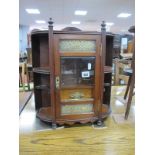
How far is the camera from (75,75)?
85.7 inches

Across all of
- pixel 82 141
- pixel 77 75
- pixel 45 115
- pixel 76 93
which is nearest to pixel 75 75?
pixel 77 75

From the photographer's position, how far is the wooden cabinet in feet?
6.61

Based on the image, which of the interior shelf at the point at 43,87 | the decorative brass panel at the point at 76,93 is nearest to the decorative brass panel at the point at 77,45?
the decorative brass panel at the point at 76,93

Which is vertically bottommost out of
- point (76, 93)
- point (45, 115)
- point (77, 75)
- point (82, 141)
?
point (82, 141)

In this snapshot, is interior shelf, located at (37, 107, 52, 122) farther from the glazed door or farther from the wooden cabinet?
the glazed door

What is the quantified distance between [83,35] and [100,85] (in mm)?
563

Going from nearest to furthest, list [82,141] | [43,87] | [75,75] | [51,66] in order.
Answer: [82,141]
[51,66]
[75,75]
[43,87]

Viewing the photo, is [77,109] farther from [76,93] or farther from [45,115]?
[45,115]

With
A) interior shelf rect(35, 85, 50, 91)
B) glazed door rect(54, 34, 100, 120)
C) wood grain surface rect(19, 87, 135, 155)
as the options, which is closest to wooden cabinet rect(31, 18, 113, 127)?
glazed door rect(54, 34, 100, 120)

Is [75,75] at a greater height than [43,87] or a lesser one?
greater

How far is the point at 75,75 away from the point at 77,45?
336 millimetres
